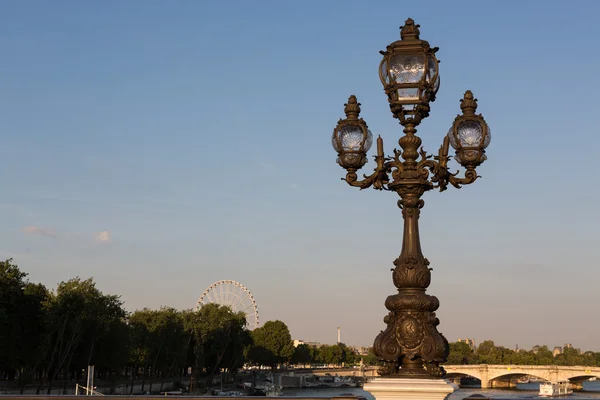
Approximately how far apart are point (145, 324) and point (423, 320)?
75.4m

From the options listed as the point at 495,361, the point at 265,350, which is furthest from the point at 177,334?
the point at 495,361

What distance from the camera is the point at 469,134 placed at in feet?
31.4

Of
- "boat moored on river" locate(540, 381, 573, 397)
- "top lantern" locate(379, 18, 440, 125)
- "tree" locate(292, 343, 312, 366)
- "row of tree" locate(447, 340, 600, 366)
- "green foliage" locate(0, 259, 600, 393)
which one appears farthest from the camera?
"tree" locate(292, 343, 312, 366)

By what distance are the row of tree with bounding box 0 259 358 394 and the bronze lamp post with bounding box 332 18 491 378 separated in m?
42.8

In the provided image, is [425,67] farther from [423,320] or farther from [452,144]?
[423,320]

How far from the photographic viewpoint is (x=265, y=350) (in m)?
131

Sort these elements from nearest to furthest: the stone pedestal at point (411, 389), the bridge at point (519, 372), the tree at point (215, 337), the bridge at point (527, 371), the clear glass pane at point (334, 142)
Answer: the stone pedestal at point (411, 389)
the clear glass pane at point (334, 142)
the tree at point (215, 337)
the bridge at point (527, 371)
the bridge at point (519, 372)

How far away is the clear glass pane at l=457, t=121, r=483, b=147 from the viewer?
9.52 metres

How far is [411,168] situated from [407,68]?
1238 millimetres

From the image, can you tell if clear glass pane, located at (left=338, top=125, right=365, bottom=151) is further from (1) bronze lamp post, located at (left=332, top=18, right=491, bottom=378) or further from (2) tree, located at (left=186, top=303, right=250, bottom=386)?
(2) tree, located at (left=186, top=303, right=250, bottom=386)

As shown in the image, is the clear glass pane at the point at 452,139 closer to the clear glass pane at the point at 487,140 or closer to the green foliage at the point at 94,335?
the clear glass pane at the point at 487,140

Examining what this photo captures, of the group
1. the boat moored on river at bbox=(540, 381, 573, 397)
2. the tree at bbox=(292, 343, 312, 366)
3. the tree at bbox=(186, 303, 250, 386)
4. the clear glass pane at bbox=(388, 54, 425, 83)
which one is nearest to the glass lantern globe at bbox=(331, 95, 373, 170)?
the clear glass pane at bbox=(388, 54, 425, 83)

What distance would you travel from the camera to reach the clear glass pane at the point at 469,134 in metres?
Result: 9.52

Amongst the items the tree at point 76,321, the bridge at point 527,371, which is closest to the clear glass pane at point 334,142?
the tree at point 76,321
